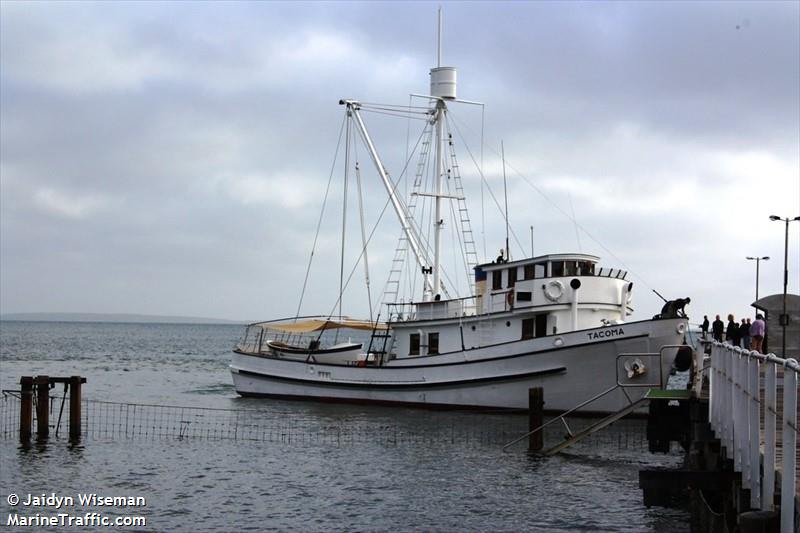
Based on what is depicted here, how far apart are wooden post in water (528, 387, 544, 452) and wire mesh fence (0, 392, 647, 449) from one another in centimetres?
230

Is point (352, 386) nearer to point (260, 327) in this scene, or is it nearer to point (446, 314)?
point (446, 314)

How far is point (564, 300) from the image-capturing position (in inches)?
1339

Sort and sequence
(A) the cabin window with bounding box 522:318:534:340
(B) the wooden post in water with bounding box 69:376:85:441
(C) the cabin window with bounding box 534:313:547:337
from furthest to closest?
1. (A) the cabin window with bounding box 522:318:534:340
2. (C) the cabin window with bounding box 534:313:547:337
3. (B) the wooden post in water with bounding box 69:376:85:441

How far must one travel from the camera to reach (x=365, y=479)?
2336cm

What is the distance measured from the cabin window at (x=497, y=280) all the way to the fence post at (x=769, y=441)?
1041 inches

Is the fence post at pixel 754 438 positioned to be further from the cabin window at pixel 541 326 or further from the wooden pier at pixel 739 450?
the cabin window at pixel 541 326

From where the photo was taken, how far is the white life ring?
33.8m

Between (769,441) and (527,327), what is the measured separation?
25.2 metres

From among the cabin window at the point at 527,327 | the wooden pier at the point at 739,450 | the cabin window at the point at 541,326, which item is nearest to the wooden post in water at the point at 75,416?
the cabin window at the point at 527,327

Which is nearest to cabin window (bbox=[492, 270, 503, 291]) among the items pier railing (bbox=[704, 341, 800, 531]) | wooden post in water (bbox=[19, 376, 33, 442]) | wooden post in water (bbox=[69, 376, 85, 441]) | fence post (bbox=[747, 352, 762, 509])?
wooden post in water (bbox=[69, 376, 85, 441])

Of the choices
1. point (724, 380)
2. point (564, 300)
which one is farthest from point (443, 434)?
point (724, 380)

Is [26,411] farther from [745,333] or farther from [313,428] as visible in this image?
[745,333]

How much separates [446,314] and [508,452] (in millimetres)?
11174

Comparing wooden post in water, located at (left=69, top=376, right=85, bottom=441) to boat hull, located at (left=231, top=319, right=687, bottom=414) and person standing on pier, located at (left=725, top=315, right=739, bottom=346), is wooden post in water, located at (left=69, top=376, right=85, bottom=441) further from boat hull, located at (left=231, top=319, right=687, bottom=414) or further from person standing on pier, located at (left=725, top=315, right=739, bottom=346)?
person standing on pier, located at (left=725, top=315, right=739, bottom=346)
